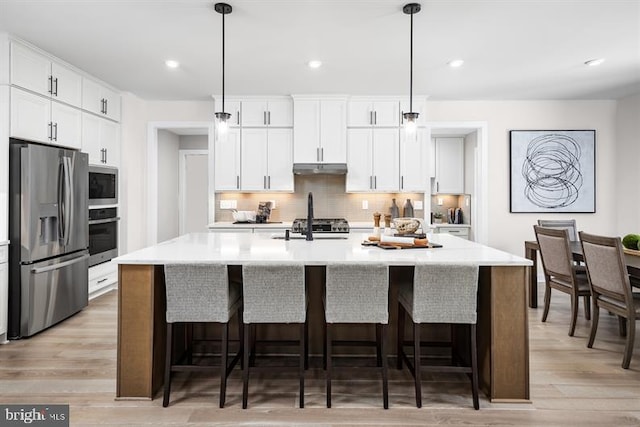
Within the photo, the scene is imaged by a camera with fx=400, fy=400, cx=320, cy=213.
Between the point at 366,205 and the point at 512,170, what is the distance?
Answer: 2014 millimetres

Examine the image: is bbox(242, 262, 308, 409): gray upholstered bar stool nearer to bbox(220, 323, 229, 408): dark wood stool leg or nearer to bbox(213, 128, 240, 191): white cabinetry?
bbox(220, 323, 229, 408): dark wood stool leg

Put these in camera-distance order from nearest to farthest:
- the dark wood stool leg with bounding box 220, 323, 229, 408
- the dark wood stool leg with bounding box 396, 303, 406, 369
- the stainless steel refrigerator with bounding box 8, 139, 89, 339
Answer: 1. the dark wood stool leg with bounding box 220, 323, 229, 408
2. the dark wood stool leg with bounding box 396, 303, 406, 369
3. the stainless steel refrigerator with bounding box 8, 139, 89, 339

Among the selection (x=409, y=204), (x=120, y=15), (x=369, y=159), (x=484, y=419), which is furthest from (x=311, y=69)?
(x=484, y=419)

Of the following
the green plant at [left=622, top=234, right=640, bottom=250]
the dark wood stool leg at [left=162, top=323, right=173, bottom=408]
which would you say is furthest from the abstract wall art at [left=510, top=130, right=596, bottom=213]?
the dark wood stool leg at [left=162, top=323, right=173, bottom=408]

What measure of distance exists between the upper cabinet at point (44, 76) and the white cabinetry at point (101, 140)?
0.27 meters

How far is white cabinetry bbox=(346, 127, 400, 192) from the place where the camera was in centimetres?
523

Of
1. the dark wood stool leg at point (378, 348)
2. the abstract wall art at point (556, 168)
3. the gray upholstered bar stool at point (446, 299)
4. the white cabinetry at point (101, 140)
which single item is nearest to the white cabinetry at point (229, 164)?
the white cabinetry at point (101, 140)

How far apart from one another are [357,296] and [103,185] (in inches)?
145

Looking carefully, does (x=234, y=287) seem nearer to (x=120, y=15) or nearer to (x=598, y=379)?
(x=120, y=15)

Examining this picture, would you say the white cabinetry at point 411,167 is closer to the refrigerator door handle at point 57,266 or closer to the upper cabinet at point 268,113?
the upper cabinet at point 268,113

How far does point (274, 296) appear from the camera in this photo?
7.40 feet

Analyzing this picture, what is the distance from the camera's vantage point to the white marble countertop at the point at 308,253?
224cm

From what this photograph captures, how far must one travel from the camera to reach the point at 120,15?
9.66 ft

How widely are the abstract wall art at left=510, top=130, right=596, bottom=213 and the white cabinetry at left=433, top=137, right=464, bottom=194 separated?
125 cm
